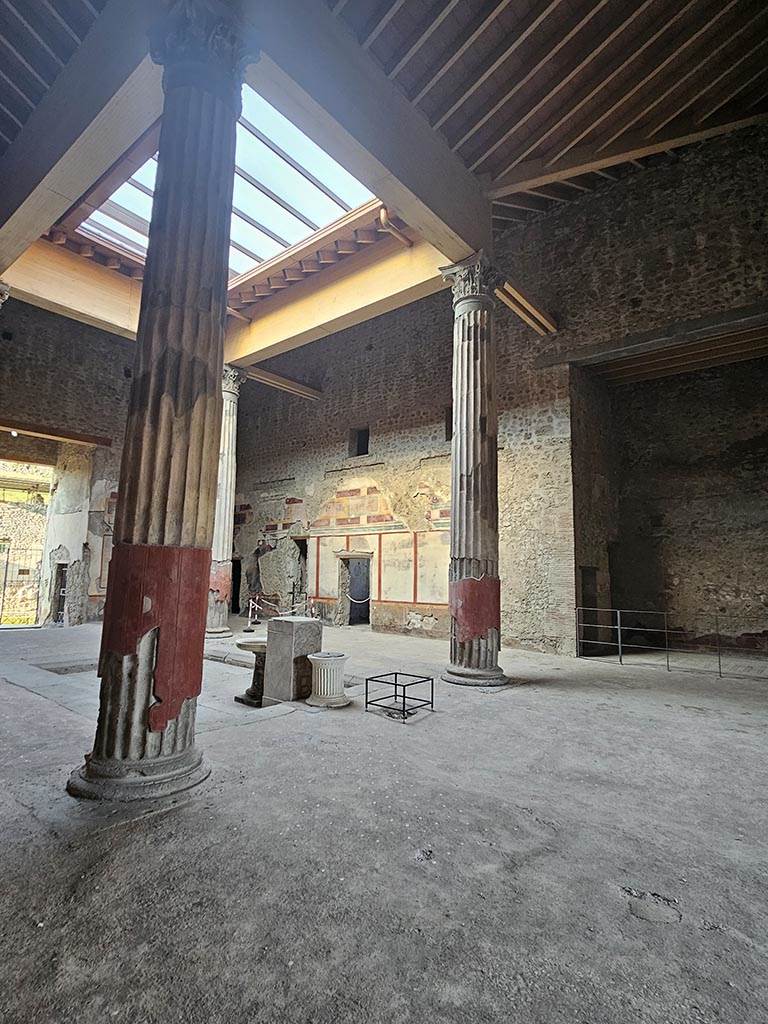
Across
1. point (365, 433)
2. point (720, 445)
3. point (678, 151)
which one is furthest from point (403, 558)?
point (678, 151)

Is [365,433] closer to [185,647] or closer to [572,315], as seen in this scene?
[572,315]

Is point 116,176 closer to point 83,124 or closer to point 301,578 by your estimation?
point 83,124

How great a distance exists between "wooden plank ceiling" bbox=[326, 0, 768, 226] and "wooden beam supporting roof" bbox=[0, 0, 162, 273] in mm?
1975

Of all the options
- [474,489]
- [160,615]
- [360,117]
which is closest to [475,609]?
[474,489]

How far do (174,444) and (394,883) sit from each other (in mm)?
2665

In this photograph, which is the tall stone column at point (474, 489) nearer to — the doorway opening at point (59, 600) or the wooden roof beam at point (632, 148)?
the wooden roof beam at point (632, 148)

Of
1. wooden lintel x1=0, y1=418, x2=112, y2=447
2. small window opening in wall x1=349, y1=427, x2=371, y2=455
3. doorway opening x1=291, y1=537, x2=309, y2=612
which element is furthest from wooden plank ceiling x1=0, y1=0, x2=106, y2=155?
doorway opening x1=291, y1=537, x2=309, y2=612

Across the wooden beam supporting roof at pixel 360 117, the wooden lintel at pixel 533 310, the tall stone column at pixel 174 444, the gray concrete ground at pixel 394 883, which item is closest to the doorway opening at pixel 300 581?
the wooden lintel at pixel 533 310

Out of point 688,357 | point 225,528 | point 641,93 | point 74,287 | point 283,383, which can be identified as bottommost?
point 225,528

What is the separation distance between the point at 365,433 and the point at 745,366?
28.0 feet

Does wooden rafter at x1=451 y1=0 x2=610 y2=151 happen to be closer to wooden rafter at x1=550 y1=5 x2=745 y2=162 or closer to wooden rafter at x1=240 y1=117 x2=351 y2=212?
wooden rafter at x1=550 y1=5 x2=745 y2=162

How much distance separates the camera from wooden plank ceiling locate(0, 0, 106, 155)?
4.96 meters

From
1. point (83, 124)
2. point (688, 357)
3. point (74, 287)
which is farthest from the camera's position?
point (688, 357)

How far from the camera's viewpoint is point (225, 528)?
35.7 feet
